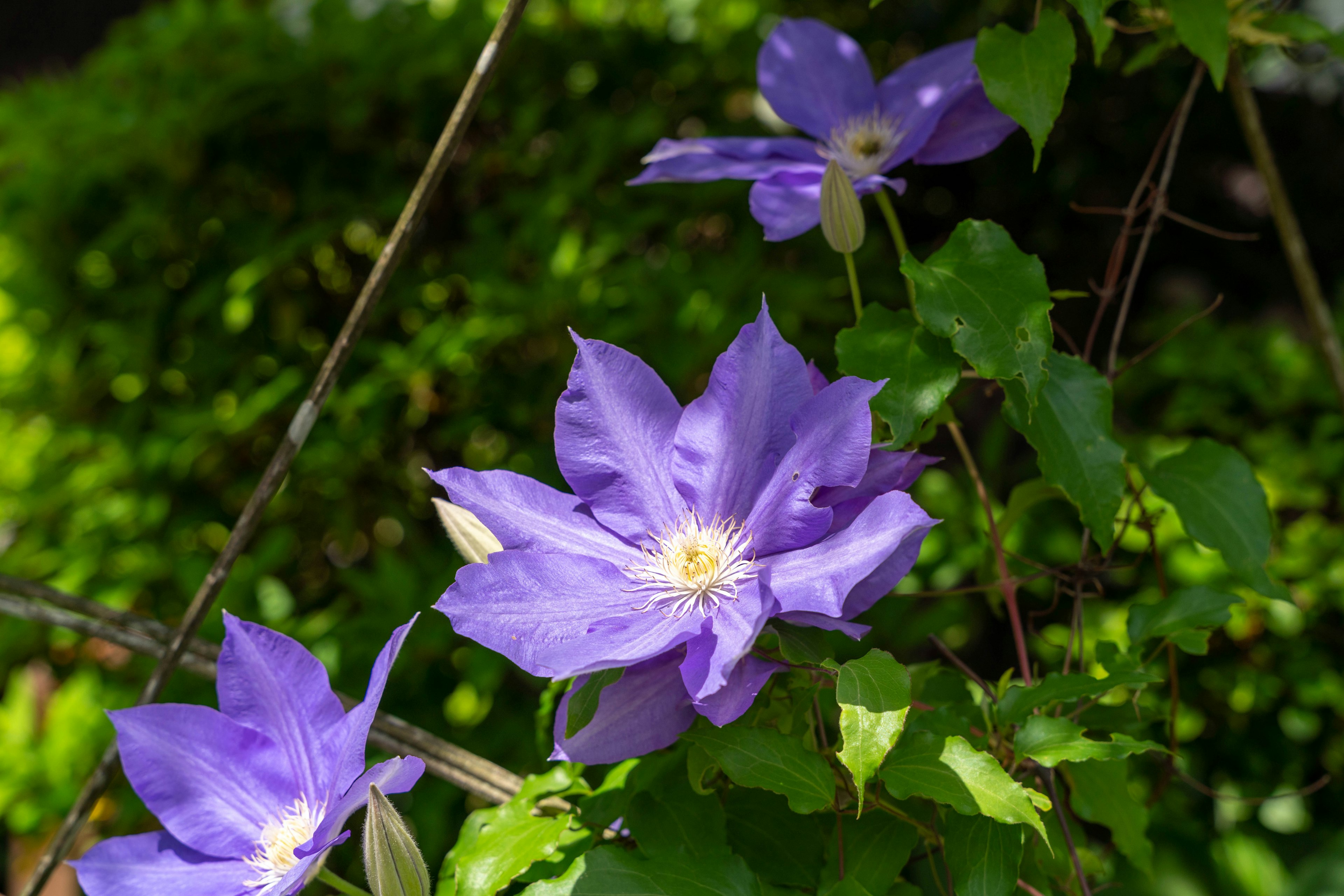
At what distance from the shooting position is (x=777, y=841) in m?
0.56

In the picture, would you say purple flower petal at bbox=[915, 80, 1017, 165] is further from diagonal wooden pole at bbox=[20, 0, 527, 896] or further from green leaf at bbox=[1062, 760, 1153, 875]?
green leaf at bbox=[1062, 760, 1153, 875]

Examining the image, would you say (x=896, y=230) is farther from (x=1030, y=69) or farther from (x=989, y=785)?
(x=989, y=785)

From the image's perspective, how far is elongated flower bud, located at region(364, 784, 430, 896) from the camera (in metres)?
0.45

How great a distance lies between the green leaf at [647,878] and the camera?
0.49 meters

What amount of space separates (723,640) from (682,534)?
0.10 meters

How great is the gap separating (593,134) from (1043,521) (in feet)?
3.14

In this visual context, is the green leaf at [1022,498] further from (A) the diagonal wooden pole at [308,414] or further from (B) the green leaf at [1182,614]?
(A) the diagonal wooden pole at [308,414]

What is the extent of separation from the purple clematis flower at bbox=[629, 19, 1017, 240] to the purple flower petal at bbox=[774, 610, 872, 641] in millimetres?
250

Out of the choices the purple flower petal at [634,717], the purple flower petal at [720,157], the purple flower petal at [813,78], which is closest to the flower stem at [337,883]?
the purple flower petal at [634,717]

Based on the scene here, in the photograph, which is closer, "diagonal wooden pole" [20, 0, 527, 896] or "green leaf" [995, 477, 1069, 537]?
"diagonal wooden pole" [20, 0, 527, 896]

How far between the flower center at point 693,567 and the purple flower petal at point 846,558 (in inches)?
1.3

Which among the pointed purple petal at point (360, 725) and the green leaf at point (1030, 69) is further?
the green leaf at point (1030, 69)

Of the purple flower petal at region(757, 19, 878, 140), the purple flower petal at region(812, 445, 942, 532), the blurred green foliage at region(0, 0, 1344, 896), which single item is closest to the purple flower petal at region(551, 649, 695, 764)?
the purple flower petal at region(812, 445, 942, 532)

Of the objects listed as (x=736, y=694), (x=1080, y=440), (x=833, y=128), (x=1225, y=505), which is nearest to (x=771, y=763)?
(x=736, y=694)
